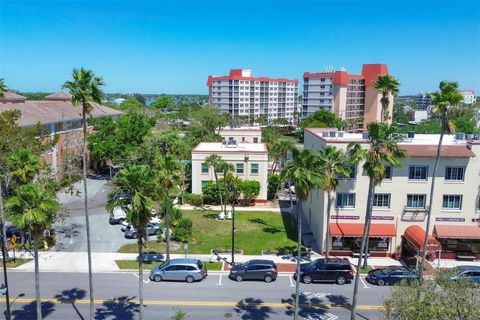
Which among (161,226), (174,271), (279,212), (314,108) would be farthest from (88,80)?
(314,108)

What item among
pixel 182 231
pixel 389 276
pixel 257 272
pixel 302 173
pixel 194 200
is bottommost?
pixel 257 272

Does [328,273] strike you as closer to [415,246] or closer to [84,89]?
[415,246]

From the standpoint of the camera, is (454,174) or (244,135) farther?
(244,135)

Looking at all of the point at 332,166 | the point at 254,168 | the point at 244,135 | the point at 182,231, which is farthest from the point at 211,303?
the point at 244,135

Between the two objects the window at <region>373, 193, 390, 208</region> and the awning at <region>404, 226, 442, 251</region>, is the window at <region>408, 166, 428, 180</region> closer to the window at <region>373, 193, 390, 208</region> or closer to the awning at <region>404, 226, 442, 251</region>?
the window at <region>373, 193, 390, 208</region>

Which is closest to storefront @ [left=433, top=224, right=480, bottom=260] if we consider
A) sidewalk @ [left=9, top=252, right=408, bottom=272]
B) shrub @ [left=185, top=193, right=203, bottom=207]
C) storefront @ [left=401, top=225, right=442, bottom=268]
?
storefront @ [left=401, top=225, right=442, bottom=268]

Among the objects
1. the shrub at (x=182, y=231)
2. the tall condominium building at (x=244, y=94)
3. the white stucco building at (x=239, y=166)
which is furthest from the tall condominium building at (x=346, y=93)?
the shrub at (x=182, y=231)

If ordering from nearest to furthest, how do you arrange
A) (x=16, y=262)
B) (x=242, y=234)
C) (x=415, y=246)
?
1. (x=415, y=246)
2. (x=16, y=262)
3. (x=242, y=234)

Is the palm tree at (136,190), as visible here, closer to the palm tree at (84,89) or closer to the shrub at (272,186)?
the palm tree at (84,89)
